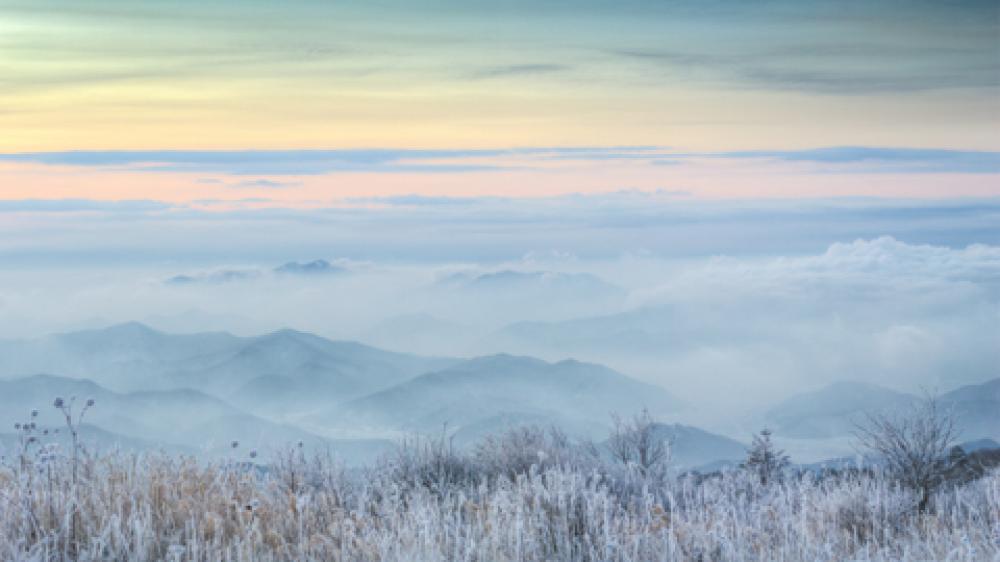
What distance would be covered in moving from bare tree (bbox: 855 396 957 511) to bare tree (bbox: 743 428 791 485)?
115cm

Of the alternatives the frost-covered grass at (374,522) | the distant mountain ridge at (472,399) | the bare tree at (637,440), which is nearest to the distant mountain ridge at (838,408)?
the distant mountain ridge at (472,399)

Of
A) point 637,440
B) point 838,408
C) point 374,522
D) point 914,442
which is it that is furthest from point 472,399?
point 374,522

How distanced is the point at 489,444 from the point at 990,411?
10666 cm

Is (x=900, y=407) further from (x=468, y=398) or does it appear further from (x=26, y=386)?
(x=26, y=386)

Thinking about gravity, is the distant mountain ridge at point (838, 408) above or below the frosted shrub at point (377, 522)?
above

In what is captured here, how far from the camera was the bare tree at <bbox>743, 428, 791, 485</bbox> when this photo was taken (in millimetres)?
12096

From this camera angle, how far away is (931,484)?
1077 centimetres

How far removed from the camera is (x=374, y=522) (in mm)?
7438

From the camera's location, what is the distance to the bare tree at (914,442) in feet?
35.1

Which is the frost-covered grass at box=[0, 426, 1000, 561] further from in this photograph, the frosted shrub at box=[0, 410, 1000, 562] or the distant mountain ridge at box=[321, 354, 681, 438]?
the distant mountain ridge at box=[321, 354, 681, 438]

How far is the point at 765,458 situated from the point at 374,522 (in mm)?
6339

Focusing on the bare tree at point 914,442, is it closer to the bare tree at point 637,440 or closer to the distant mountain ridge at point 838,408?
the bare tree at point 637,440

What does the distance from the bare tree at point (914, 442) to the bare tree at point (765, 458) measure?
45.3 inches

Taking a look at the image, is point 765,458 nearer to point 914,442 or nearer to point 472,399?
point 914,442
